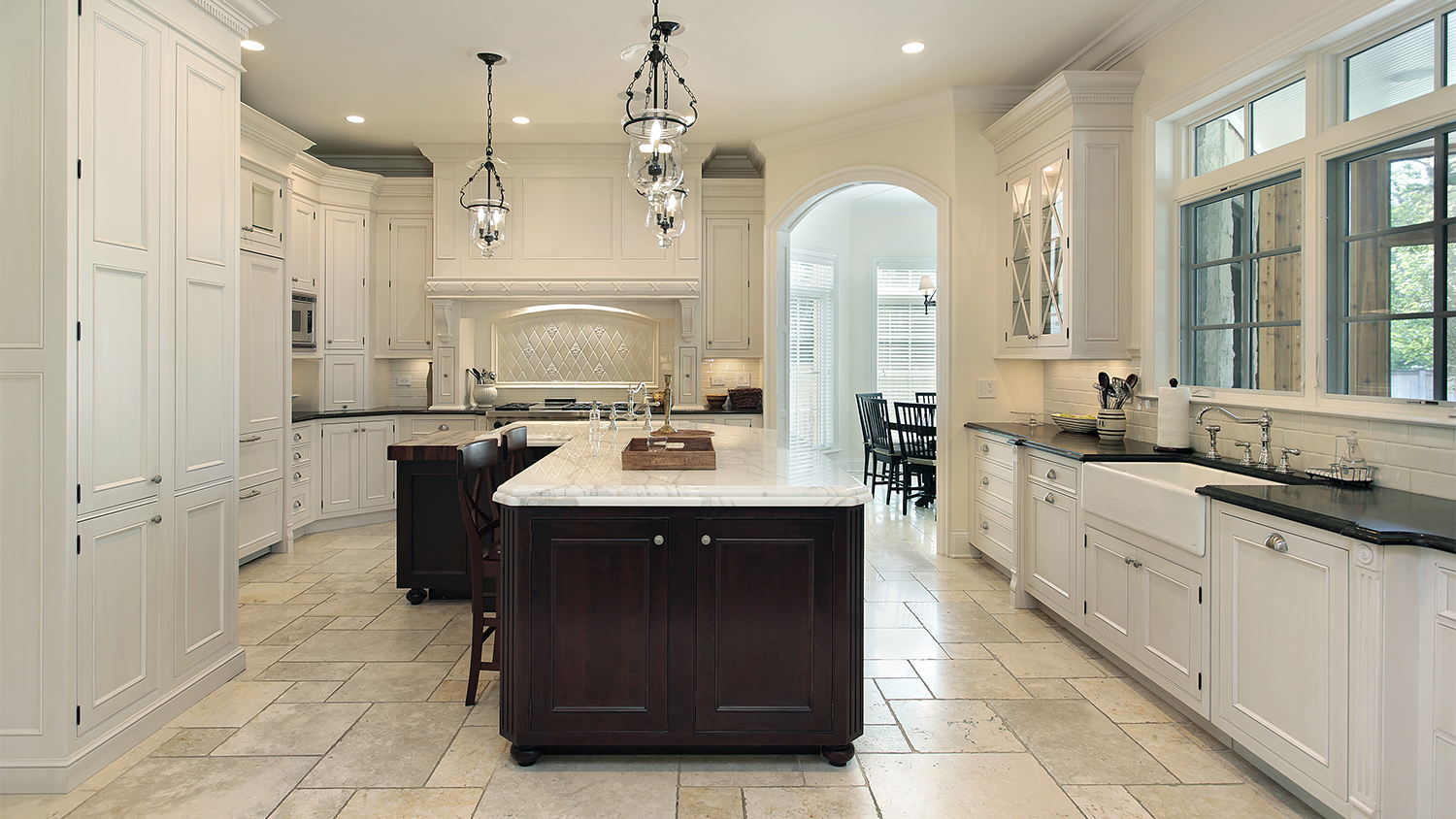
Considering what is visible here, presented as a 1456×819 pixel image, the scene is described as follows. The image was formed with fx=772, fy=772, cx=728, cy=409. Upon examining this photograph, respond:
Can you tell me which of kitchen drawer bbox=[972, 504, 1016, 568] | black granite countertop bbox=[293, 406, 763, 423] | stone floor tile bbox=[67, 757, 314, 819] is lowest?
stone floor tile bbox=[67, 757, 314, 819]

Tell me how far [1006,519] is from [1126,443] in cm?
87

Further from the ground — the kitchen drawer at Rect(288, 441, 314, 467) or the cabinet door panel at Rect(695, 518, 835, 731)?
the kitchen drawer at Rect(288, 441, 314, 467)

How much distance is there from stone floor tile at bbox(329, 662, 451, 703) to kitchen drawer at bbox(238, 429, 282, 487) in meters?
2.37

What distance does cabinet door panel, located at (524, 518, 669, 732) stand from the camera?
8.04 feet

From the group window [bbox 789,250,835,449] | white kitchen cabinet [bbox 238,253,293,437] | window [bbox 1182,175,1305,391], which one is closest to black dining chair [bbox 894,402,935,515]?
window [bbox 789,250,835,449]

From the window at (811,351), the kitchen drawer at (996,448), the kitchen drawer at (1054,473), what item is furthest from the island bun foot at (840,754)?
the window at (811,351)

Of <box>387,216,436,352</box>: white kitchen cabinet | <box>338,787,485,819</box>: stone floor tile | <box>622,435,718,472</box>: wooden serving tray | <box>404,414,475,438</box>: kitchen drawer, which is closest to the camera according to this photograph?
<box>338,787,485,819</box>: stone floor tile

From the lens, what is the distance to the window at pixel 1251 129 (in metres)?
3.15

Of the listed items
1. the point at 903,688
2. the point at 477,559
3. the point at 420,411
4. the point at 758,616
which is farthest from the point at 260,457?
the point at 903,688

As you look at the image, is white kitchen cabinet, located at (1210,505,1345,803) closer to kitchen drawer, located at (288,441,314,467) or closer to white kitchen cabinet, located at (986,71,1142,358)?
white kitchen cabinet, located at (986,71,1142,358)

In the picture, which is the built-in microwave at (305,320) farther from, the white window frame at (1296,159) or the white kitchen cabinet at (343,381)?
the white window frame at (1296,159)

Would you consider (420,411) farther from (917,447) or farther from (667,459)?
(667,459)

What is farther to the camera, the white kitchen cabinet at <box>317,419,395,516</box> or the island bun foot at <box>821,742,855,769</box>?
the white kitchen cabinet at <box>317,419,395,516</box>

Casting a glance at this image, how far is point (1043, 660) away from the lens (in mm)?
3477
